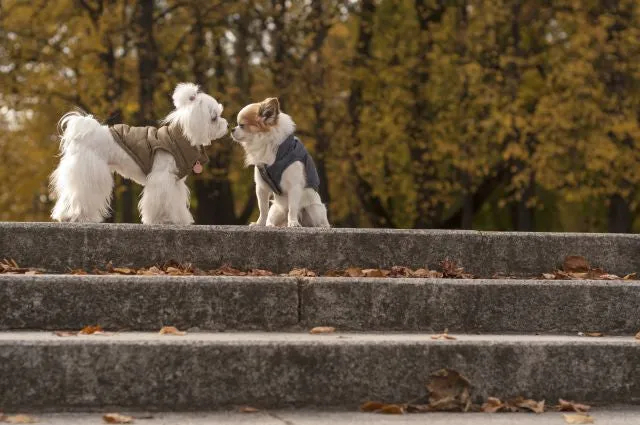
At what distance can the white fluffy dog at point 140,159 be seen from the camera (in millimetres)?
8570

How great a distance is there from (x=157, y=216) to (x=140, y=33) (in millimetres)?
12564

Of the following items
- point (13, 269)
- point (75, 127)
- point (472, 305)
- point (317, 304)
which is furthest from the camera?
point (75, 127)

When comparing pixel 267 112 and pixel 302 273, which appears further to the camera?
pixel 267 112

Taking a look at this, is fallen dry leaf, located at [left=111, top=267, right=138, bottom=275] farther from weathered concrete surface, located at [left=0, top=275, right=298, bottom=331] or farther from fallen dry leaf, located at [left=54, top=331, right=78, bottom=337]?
fallen dry leaf, located at [left=54, top=331, right=78, bottom=337]

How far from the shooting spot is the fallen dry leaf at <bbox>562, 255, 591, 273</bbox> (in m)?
7.67

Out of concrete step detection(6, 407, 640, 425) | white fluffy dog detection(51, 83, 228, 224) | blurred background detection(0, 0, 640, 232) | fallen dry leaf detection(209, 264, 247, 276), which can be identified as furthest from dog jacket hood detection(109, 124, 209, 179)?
blurred background detection(0, 0, 640, 232)

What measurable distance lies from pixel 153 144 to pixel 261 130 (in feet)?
3.30

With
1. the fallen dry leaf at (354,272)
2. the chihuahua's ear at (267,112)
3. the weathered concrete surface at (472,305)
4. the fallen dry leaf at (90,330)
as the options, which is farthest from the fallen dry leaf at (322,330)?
the chihuahua's ear at (267,112)

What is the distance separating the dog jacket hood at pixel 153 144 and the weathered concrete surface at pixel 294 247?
5.84 ft

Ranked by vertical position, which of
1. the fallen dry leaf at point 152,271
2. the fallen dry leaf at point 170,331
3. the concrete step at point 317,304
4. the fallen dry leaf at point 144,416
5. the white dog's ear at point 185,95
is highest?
→ the white dog's ear at point 185,95

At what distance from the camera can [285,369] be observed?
535 centimetres

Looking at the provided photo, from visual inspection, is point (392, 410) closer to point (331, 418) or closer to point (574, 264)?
point (331, 418)

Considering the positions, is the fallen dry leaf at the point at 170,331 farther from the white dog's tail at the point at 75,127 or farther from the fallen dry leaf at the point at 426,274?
the white dog's tail at the point at 75,127

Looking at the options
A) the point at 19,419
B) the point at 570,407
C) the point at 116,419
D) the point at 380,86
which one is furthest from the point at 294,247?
the point at 380,86
